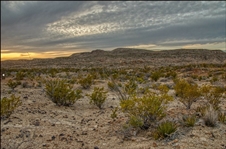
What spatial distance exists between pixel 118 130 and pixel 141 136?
0.95m

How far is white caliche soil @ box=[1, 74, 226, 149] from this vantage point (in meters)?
6.20

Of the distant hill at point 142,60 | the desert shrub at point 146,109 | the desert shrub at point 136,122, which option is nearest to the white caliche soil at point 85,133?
the desert shrub at point 136,122

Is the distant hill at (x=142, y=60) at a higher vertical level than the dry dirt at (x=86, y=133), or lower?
higher

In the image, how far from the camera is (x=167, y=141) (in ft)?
20.5

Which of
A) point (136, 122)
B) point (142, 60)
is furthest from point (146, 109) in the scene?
point (142, 60)

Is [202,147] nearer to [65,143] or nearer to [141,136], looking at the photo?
[141,136]

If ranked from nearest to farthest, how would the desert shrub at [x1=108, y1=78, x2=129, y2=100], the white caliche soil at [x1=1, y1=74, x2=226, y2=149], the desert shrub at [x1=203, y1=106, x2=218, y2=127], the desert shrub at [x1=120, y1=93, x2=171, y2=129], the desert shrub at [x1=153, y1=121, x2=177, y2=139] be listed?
1. the white caliche soil at [x1=1, y1=74, x2=226, y2=149]
2. the desert shrub at [x1=153, y1=121, x2=177, y2=139]
3. the desert shrub at [x1=203, y1=106, x2=218, y2=127]
4. the desert shrub at [x1=120, y1=93, x2=171, y2=129]
5. the desert shrub at [x1=108, y1=78, x2=129, y2=100]

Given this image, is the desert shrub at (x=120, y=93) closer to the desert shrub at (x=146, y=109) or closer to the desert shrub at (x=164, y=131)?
the desert shrub at (x=146, y=109)

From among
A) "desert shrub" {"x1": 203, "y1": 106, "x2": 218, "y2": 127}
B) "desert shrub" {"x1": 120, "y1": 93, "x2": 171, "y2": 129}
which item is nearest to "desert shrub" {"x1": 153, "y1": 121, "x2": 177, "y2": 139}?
"desert shrub" {"x1": 120, "y1": 93, "x2": 171, "y2": 129}

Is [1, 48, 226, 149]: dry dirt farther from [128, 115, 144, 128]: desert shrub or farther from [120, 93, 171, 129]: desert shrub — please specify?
[120, 93, 171, 129]: desert shrub

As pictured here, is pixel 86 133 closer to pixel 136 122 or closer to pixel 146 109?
pixel 136 122

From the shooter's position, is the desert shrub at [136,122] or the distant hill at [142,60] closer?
the desert shrub at [136,122]

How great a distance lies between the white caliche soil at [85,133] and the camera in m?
6.20

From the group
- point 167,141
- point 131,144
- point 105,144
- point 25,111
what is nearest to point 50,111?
point 25,111
